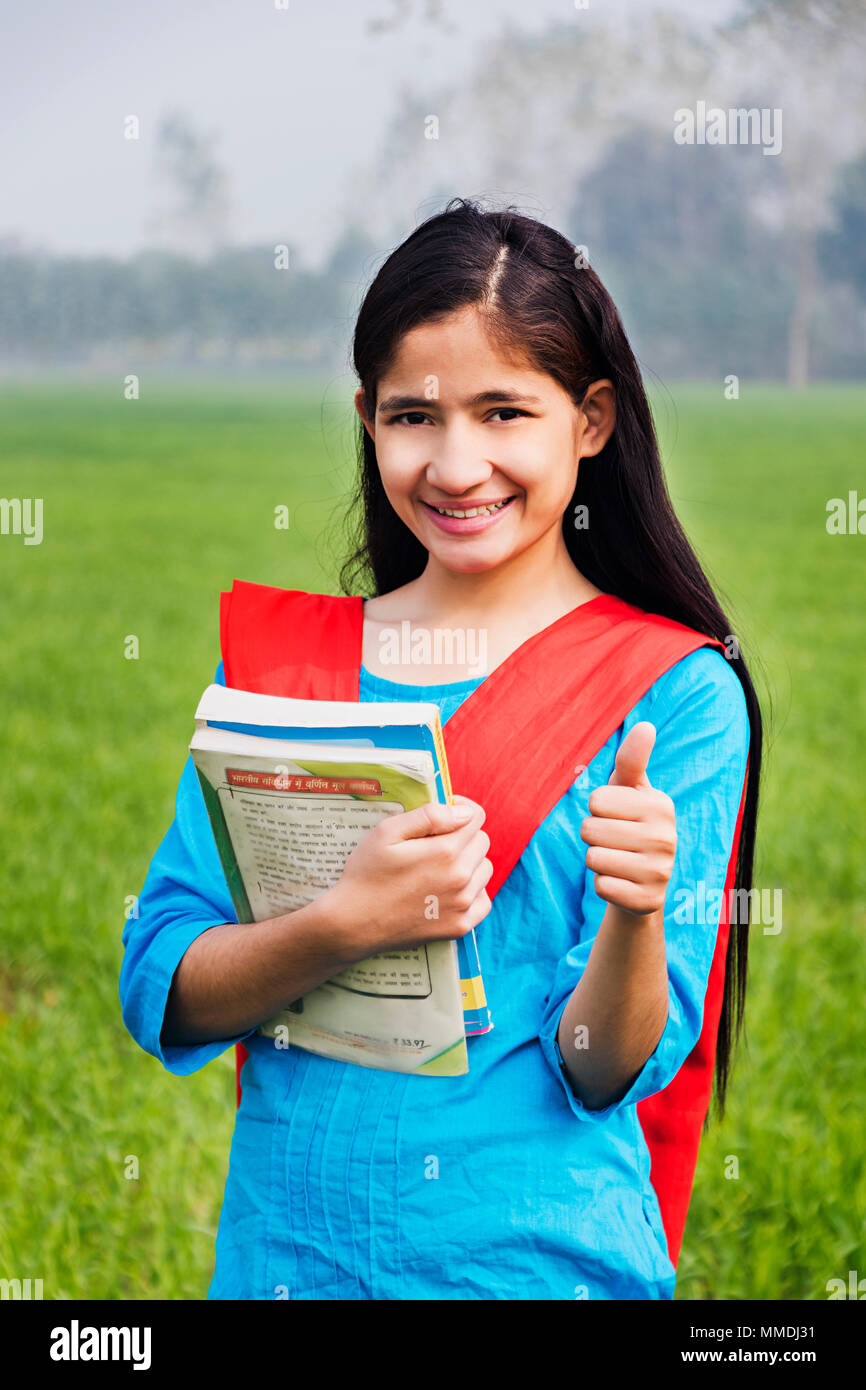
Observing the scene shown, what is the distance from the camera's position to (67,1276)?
8.46 feet

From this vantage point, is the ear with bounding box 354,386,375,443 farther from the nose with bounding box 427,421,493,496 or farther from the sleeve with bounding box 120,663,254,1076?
the sleeve with bounding box 120,663,254,1076

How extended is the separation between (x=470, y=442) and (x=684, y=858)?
1.44ft

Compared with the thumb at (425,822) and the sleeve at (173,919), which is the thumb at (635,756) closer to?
the thumb at (425,822)

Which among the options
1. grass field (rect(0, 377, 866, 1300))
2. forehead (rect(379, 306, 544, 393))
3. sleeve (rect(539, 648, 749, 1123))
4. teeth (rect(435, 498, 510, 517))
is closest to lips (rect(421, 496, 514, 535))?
teeth (rect(435, 498, 510, 517))

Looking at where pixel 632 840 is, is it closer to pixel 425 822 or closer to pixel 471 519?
pixel 425 822

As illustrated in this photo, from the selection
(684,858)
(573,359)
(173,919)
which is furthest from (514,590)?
(173,919)

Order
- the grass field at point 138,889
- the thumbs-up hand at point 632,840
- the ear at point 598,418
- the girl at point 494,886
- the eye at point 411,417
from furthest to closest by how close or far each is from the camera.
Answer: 1. the grass field at point 138,889
2. the ear at point 598,418
3. the eye at point 411,417
4. the girl at point 494,886
5. the thumbs-up hand at point 632,840

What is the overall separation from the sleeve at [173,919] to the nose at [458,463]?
0.31 meters

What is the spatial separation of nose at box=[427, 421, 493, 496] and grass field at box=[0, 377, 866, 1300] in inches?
13.5

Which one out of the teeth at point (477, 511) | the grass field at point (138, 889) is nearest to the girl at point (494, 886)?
the teeth at point (477, 511)

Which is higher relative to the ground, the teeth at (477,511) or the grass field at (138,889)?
the teeth at (477,511)

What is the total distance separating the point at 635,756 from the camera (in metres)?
1.18

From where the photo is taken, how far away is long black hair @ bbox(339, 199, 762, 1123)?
4.59 feet

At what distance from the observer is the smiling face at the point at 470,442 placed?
1360mm
